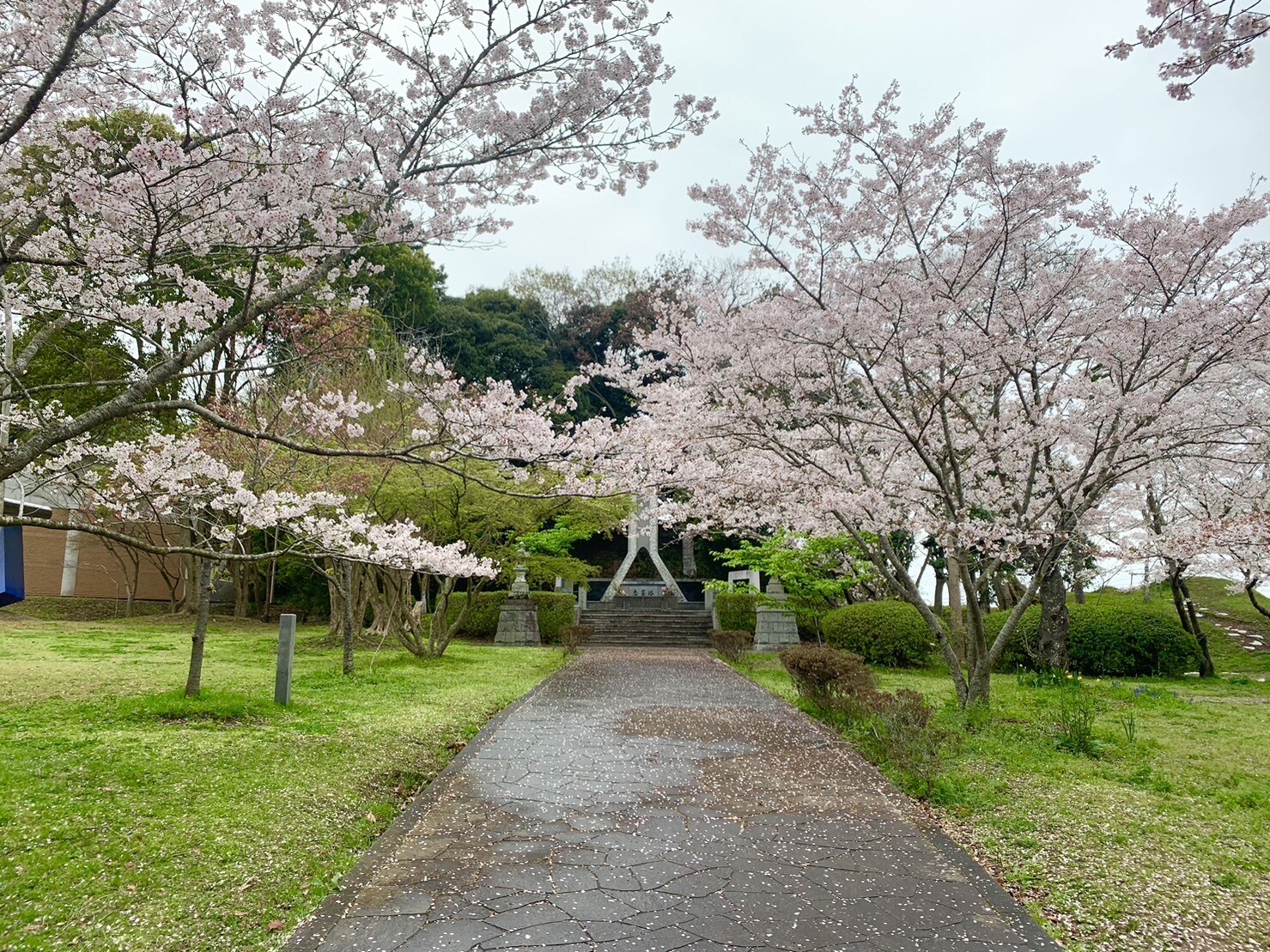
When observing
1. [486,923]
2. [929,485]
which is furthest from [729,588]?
[486,923]

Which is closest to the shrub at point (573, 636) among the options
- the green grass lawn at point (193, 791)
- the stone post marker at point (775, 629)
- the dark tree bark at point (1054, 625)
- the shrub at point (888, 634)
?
the stone post marker at point (775, 629)

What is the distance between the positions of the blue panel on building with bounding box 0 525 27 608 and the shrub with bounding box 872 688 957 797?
6907mm

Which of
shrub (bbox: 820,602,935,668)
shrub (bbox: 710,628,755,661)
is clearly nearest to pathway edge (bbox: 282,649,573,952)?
shrub (bbox: 710,628,755,661)

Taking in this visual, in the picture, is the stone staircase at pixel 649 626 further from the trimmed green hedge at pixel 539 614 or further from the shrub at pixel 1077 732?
the shrub at pixel 1077 732

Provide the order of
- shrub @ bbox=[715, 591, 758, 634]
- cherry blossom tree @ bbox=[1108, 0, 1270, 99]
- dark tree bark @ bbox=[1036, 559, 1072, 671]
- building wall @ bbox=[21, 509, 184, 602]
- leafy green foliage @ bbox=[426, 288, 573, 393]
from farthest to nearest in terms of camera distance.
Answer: leafy green foliage @ bbox=[426, 288, 573, 393] → building wall @ bbox=[21, 509, 184, 602] → shrub @ bbox=[715, 591, 758, 634] → dark tree bark @ bbox=[1036, 559, 1072, 671] → cherry blossom tree @ bbox=[1108, 0, 1270, 99]

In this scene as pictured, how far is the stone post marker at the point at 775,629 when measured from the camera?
1678 cm

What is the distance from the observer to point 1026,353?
670 cm

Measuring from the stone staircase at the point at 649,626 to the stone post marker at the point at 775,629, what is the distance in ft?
7.02

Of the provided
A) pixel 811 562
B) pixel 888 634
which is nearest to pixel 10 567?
pixel 888 634

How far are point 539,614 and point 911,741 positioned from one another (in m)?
14.8

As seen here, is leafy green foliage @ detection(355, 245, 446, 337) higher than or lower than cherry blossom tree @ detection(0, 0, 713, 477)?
higher

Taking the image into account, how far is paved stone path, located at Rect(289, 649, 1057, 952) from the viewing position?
3.06 meters

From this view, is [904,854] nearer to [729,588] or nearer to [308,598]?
[729,588]

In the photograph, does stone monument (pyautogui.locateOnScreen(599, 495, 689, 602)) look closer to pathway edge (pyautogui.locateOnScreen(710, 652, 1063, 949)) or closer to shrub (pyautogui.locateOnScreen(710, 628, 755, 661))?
shrub (pyautogui.locateOnScreen(710, 628, 755, 661))
